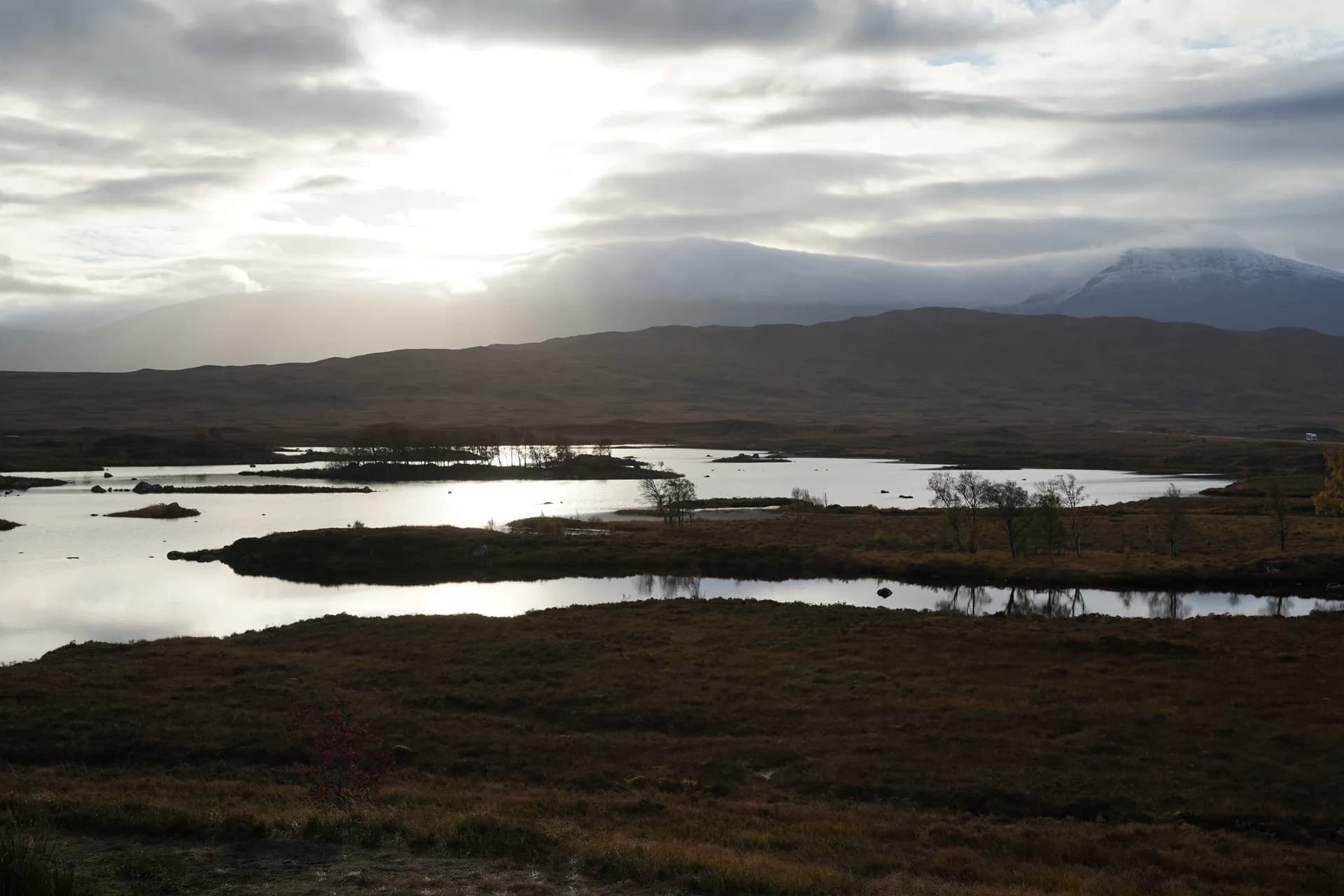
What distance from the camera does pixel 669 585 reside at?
62531 mm

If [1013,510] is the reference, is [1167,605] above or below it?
below

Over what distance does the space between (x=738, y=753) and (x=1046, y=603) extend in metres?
35.3

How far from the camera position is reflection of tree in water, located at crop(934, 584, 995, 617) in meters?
53.4

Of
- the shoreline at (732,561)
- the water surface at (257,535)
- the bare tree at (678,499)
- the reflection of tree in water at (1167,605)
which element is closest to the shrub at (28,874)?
the water surface at (257,535)

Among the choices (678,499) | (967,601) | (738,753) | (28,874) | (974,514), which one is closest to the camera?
(28,874)

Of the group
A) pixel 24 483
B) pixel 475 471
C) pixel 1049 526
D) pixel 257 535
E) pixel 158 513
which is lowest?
pixel 257 535

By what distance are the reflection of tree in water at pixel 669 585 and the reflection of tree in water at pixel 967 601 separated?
13398mm

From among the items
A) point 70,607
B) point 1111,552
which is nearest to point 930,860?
point 70,607

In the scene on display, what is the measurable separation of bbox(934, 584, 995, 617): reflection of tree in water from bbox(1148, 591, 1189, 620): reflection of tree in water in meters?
7.94

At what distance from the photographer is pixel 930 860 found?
1695 centimetres

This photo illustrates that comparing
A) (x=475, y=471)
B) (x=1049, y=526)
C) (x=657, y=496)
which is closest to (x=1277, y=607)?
(x=1049, y=526)

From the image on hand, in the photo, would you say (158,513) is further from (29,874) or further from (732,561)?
(29,874)

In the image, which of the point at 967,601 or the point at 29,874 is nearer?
the point at 29,874

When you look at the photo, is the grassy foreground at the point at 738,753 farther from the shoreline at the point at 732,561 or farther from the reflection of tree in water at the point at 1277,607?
the shoreline at the point at 732,561
